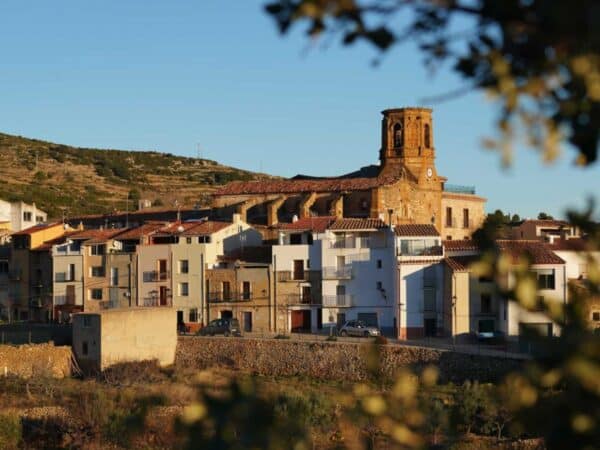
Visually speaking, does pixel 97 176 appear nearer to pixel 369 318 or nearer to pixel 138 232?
pixel 138 232

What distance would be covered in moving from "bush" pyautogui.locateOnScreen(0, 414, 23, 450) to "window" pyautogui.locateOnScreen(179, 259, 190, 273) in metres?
17.4

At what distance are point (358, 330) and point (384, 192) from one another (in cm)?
1051

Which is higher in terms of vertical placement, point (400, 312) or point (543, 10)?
point (543, 10)

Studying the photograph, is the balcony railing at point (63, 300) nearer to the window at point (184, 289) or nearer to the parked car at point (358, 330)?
the window at point (184, 289)

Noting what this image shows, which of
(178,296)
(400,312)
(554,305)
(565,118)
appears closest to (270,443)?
(554,305)

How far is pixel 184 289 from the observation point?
4769 centimetres

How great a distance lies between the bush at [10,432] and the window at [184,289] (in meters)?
17.2

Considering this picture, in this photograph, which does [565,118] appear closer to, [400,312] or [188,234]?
[400,312]

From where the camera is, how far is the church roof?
53.8m

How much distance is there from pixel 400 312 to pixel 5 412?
16833mm

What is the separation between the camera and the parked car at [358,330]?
143 feet

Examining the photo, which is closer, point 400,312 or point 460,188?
point 400,312

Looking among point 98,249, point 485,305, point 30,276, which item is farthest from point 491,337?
point 30,276

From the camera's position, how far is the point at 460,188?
208 ft
